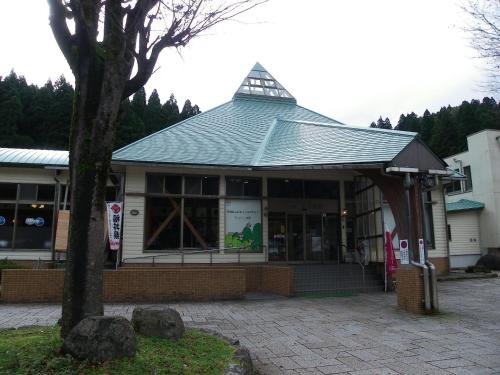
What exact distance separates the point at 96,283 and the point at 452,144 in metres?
41.1

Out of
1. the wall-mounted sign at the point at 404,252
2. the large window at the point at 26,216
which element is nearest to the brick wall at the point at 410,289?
the wall-mounted sign at the point at 404,252

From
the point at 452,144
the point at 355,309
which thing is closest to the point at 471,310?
the point at 355,309

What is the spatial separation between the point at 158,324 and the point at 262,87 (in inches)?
793

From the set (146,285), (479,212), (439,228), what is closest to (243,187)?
(146,285)

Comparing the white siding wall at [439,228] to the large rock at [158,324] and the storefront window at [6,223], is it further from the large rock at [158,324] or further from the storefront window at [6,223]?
the storefront window at [6,223]

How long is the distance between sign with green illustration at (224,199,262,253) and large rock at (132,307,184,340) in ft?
30.5

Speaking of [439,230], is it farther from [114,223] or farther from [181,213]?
[114,223]

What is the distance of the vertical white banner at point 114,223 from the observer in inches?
555

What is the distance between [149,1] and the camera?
6.02 metres

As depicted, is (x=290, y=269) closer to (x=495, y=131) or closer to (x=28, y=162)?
(x=28, y=162)

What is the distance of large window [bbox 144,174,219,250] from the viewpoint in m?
15.1

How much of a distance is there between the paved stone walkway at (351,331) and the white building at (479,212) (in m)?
13.5

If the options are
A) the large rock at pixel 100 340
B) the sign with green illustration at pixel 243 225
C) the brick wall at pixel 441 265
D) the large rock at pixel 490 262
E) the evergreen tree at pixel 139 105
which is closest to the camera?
the large rock at pixel 100 340

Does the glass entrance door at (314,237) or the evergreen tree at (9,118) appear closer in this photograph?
the glass entrance door at (314,237)
